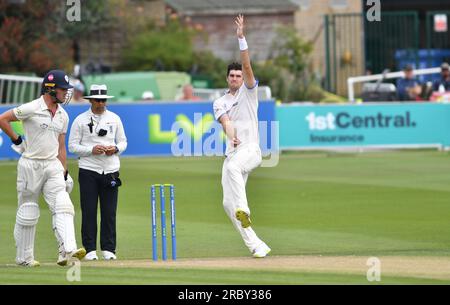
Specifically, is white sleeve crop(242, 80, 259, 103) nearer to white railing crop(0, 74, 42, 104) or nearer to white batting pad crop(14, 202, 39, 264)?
white batting pad crop(14, 202, 39, 264)

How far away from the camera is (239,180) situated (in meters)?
14.5

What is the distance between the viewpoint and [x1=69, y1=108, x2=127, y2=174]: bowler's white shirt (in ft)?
49.5

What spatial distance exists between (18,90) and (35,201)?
19.3m

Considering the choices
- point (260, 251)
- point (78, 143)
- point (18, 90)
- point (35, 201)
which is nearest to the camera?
point (35, 201)

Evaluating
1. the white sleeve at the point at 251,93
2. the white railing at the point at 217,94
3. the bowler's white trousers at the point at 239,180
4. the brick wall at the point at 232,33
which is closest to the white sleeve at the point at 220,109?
the white sleeve at the point at 251,93

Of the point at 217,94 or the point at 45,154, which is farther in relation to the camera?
the point at 217,94

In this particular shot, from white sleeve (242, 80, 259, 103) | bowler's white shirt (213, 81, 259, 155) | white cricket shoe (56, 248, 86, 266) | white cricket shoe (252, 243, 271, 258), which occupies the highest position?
white sleeve (242, 80, 259, 103)

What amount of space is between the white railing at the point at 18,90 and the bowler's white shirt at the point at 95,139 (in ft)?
57.0

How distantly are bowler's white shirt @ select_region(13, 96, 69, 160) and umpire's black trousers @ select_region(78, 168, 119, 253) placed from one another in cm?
147

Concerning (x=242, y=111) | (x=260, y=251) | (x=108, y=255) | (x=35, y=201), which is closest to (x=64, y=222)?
(x=35, y=201)

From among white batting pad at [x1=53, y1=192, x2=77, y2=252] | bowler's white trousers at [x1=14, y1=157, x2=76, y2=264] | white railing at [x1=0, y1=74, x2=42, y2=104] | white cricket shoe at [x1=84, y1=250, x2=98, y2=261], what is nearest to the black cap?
bowler's white trousers at [x1=14, y1=157, x2=76, y2=264]

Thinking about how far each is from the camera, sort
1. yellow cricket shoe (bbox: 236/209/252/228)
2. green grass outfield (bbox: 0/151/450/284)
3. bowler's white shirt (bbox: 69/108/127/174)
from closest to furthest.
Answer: green grass outfield (bbox: 0/151/450/284), yellow cricket shoe (bbox: 236/209/252/228), bowler's white shirt (bbox: 69/108/127/174)

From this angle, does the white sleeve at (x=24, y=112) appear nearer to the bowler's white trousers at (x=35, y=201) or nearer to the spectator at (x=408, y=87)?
A: the bowler's white trousers at (x=35, y=201)

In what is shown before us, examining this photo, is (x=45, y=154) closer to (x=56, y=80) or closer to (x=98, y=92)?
(x=56, y=80)
